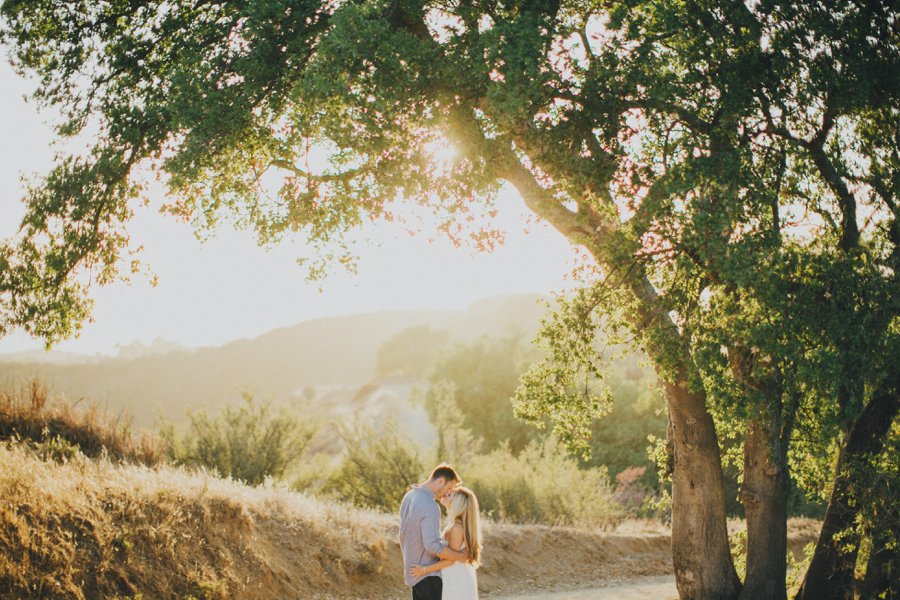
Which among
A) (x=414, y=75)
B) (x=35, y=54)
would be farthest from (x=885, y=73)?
(x=35, y=54)

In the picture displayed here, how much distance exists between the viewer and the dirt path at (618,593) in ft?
39.7

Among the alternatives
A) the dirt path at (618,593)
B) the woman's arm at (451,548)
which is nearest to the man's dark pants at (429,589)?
the woman's arm at (451,548)

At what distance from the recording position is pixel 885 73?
838 centimetres

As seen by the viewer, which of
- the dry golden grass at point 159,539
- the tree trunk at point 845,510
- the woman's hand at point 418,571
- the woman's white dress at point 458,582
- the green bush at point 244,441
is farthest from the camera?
the green bush at point 244,441

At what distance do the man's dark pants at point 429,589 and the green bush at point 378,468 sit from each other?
1272 cm

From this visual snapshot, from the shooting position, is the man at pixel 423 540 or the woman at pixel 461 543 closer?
the man at pixel 423 540

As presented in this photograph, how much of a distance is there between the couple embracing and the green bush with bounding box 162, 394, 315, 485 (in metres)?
12.0

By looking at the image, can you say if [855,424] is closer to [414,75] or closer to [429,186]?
[429,186]

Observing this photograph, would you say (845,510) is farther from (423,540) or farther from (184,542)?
(184,542)

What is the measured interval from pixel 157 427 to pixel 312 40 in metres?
14.2

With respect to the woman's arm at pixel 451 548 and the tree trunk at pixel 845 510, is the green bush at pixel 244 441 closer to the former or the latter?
the woman's arm at pixel 451 548

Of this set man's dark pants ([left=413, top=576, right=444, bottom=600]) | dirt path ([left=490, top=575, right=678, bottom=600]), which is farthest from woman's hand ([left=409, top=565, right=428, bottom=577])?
dirt path ([left=490, top=575, right=678, bottom=600])

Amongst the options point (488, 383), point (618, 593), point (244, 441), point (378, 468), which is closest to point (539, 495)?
point (378, 468)

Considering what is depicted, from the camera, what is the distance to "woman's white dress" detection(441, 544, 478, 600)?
256 inches
